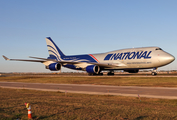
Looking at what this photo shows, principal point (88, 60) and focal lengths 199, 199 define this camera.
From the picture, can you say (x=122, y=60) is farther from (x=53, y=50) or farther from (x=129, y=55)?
(x=53, y=50)

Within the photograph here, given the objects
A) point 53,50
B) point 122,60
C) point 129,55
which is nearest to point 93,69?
point 122,60

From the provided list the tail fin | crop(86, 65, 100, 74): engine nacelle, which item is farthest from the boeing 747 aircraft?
the tail fin

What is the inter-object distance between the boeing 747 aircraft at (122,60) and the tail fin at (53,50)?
2074 millimetres

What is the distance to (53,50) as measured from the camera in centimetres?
6397

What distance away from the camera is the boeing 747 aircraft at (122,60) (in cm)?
4319

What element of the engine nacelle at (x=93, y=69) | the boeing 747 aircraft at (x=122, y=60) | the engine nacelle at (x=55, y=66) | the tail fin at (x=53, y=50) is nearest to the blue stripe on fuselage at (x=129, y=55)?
the boeing 747 aircraft at (x=122, y=60)

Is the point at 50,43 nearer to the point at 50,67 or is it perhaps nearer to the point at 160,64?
the point at 50,67

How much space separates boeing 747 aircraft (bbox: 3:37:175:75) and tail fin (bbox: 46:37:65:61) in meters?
2.07

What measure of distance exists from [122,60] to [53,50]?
25.3 meters

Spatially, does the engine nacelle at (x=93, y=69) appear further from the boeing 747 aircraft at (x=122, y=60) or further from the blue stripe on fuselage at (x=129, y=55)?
the blue stripe on fuselage at (x=129, y=55)

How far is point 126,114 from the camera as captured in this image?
10.0 meters

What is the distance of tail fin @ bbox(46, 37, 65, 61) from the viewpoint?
63.3m

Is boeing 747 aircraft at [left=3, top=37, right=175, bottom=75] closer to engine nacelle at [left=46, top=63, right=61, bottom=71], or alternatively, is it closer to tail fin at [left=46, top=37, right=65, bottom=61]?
engine nacelle at [left=46, top=63, right=61, bottom=71]

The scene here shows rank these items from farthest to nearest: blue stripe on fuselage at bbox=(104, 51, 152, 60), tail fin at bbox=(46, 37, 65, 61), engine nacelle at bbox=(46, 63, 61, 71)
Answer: tail fin at bbox=(46, 37, 65, 61) < engine nacelle at bbox=(46, 63, 61, 71) < blue stripe on fuselage at bbox=(104, 51, 152, 60)
